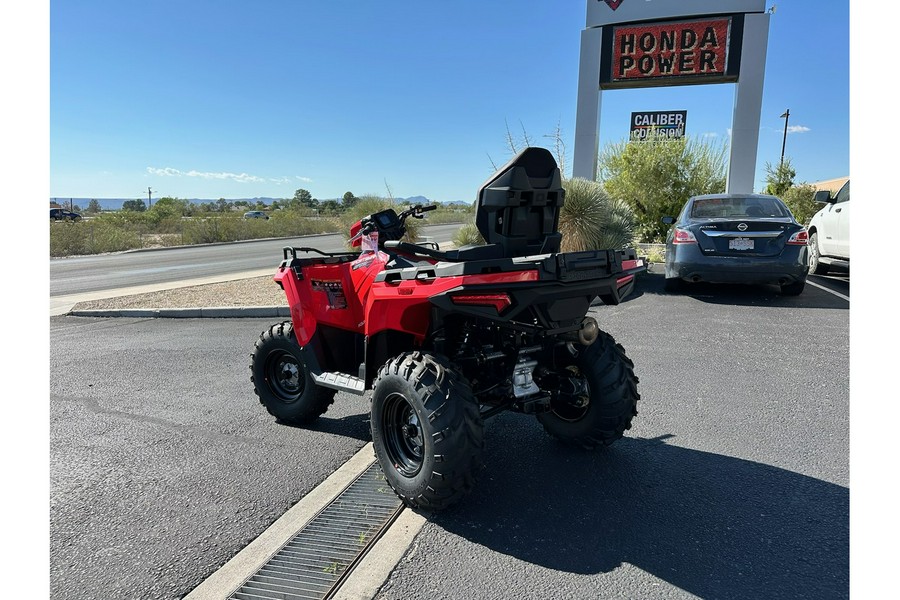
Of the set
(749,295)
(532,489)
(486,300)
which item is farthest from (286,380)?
(749,295)

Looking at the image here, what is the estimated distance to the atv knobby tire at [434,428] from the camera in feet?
8.66

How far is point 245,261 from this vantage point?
63.4 feet

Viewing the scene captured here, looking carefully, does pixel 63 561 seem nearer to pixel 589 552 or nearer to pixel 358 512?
pixel 358 512

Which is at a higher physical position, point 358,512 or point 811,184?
point 811,184

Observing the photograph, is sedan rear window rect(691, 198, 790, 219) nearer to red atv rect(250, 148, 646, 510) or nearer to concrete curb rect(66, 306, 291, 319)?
red atv rect(250, 148, 646, 510)

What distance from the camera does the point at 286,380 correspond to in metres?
4.17

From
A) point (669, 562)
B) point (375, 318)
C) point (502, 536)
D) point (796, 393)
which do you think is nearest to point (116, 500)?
point (375, 318)

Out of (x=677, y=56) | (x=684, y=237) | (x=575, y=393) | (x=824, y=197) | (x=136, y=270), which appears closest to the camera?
(x=575, y=393)

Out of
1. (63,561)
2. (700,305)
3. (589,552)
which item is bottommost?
(63,561)

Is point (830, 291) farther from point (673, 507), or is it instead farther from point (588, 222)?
point (673, 507)

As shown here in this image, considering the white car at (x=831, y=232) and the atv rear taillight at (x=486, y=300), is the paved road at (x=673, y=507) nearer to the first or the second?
the atv rear taillight at (x=486, y=300)

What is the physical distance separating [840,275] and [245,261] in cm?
1671

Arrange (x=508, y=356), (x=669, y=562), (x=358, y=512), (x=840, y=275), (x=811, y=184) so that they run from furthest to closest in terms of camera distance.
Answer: (x=811, y=184) < (x=840, y=275) < (x=508, y=356) < (x=358, y=512) < (x=669, y=562)

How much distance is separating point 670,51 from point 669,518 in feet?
51.7
